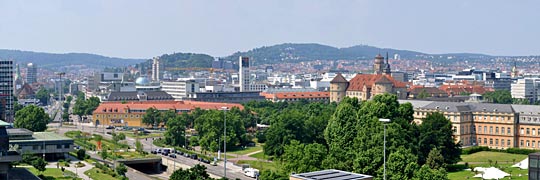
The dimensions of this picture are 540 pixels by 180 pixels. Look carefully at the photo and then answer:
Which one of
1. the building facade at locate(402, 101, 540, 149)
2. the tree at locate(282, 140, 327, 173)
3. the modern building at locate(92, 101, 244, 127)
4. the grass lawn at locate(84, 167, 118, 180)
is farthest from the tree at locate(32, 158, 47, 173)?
the modern building at locate(92, 101, 244, 127)

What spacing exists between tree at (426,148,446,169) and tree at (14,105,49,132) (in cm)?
6005

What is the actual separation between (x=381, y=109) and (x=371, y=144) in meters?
11.7

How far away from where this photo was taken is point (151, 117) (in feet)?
438

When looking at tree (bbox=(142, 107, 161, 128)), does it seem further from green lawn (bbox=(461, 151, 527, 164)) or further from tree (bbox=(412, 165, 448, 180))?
tree (bbox=(412, 165, 448, 180))

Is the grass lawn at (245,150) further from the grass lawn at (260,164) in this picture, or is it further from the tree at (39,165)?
the tree at (39,165)

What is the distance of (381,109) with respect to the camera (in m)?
76.8

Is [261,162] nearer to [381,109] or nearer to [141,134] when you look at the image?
[381,109]

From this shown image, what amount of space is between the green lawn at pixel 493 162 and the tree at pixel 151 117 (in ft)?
200

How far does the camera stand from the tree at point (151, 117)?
13275 centimetres

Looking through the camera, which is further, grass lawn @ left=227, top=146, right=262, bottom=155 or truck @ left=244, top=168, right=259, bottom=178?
grass lawn @ left=227, top=146, right=262, bottom=155

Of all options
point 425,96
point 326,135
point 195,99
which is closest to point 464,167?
point 326,135

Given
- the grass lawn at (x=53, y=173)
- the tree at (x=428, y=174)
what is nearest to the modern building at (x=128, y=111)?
the grass lawn at (x=53, y=173)

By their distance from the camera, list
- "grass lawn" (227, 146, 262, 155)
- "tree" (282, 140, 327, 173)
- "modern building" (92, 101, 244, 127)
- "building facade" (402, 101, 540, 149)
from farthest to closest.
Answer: "modern building" (92, 101, 244, 127)
"building facade" (402, 101, 540, 149)
"grass lawn" (227, 146, 262, 155)
"tree" (282, 140, 327, 173)

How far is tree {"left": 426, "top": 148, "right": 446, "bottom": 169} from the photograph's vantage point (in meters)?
71.1
